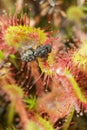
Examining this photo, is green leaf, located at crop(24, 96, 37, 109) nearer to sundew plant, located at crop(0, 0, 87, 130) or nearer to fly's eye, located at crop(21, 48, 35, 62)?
sundew plant, located at crop(0, 0, 87, 130)

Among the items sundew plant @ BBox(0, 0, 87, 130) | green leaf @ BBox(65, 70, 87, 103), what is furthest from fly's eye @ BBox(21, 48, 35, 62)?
green leaf @ BBox(65, 70, 87, 103)

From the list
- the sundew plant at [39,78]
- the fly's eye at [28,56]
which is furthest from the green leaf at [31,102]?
the fly's eye at [28,56]

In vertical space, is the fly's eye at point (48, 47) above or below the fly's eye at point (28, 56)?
above

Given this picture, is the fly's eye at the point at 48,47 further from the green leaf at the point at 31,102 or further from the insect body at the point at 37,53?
the green leaf at the point at 31,102

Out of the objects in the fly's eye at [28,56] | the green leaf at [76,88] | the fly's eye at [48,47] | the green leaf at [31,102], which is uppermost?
the fly's eye at [48,47]

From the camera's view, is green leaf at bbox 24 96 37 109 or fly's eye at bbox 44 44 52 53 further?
green leaf at bbox 24 96 37 109

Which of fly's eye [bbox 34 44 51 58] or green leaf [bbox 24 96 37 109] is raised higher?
fly's eye [bbox 34 44 51 58]

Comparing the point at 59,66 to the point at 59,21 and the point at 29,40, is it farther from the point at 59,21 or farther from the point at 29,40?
the point at 59,21

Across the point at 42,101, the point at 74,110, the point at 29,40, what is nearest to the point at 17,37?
the point at 29,40
